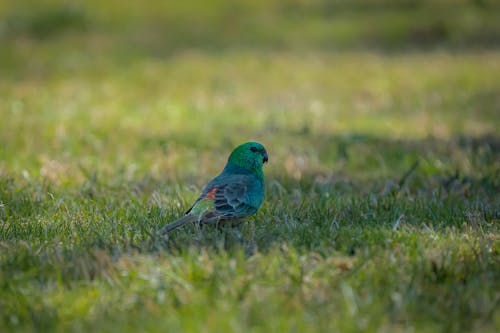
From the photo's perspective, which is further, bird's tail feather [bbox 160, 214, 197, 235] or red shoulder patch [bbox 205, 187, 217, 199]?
red shoulder patch [bbox 205, 187, 217, 199]

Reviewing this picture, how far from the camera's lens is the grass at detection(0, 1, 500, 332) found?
3305mm

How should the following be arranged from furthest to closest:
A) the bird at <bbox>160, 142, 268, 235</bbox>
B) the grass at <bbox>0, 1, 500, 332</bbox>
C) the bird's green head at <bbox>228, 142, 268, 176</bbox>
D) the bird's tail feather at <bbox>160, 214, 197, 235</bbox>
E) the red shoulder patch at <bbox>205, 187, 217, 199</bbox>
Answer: the bird's green head at <bbox>228, 142, 268, 176</bbox> < the red shoulder patch at <bbox>205, 187, 217, 199</bbox> < the bird at <bbox>160, 142, 268, 235</bbox> < the bird's tail feather at <bbox>160, 214, 197, 235</bbox> < the grass at <bbox>0, 1, 500, 332</bbox>

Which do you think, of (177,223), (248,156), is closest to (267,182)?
(248,156)

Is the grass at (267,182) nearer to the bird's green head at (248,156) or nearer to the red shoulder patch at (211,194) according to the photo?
the red shoulder patch at (211,194)

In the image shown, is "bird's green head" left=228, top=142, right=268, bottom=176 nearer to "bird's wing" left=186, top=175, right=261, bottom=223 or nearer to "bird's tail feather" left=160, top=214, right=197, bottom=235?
"bird's wing" left=186, top=175, right=261, bottom=223

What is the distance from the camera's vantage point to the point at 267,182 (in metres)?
6.41

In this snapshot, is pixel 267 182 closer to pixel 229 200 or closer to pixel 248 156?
pixel 248 156

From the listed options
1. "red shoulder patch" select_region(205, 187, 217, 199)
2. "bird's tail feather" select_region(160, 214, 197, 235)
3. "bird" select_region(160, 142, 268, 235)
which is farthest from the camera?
"red shoulder patch" select_region(205, 187, 217, 199)

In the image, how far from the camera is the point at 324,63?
15.2m

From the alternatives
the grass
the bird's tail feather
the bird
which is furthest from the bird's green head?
the bird's tail feather

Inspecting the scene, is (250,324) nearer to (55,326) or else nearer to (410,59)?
(55,326)

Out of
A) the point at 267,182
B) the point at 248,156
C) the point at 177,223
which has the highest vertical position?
the point at 248,156

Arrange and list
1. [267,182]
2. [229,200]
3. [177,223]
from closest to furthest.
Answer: [177,223] < [229,200] < [267,182]

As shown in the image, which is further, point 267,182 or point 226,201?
point 267,182
